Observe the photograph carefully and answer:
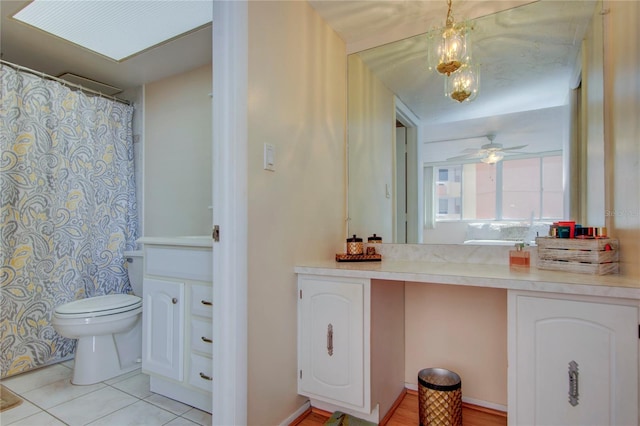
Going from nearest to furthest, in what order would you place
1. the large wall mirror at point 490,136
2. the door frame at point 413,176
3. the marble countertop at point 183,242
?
the large wall mirror at point 490,136 → the marble countertop at point 183,242 → the door frame at point 413,176

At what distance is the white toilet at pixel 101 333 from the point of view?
1.93m

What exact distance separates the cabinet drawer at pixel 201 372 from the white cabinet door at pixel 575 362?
4.26ft

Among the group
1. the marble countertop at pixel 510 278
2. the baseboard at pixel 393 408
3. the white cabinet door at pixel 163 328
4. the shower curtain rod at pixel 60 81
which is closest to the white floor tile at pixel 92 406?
the white cabinet door at pixel 163 328

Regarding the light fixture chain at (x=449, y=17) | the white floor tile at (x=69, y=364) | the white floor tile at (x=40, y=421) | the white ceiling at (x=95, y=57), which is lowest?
the white floor tile at (x=69, y=364)

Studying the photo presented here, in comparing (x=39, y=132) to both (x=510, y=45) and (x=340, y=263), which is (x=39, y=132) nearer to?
(x=340, y=263)

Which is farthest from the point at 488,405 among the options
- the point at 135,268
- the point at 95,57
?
the point at 95,57

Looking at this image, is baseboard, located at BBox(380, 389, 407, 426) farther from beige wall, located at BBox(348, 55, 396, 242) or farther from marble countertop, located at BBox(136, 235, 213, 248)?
marble countertop, located at BBox(136, 235, 213, 248)

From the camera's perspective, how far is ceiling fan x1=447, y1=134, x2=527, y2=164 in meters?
1.65

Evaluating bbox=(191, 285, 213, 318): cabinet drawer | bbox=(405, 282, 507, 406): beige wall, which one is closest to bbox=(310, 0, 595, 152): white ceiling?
bbox=(405, 282, 507, 406): beige wall

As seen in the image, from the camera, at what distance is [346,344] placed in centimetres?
144

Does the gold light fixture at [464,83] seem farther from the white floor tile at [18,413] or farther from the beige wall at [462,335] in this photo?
the white floor tile at [18,413]

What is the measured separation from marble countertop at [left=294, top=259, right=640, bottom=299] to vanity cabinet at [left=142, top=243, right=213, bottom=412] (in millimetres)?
522

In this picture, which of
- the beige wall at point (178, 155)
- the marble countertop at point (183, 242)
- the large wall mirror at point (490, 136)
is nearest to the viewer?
the large wall mirror at point (490, 136)

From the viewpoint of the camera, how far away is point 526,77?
1617 mm
